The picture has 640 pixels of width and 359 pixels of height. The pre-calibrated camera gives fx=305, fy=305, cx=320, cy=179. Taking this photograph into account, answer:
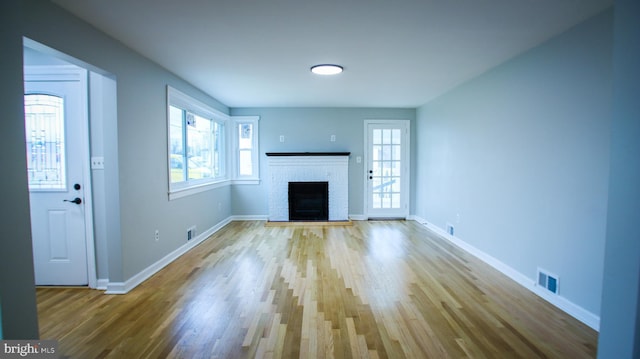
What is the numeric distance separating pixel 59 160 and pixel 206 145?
2356mm

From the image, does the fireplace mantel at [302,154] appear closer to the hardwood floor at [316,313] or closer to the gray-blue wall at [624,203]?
the hardwood floor at [316,313]

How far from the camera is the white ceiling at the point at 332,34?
84.6 inches

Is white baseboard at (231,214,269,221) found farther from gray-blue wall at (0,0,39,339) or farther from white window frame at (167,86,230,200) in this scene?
gray-blue wall at (0,0,39,339)

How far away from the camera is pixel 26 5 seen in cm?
194

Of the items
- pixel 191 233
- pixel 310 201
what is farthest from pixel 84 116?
pixel 310 201

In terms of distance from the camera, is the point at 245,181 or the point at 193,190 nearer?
the point at 193,190

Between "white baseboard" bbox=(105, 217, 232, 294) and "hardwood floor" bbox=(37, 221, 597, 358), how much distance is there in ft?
0.27

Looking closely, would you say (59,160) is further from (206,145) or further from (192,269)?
(206,145)

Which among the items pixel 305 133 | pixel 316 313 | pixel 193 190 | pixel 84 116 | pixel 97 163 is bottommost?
pixel 316 313

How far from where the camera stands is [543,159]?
285cm

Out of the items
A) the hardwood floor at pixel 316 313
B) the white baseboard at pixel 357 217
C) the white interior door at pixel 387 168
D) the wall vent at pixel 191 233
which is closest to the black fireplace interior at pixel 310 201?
the white baseboard at pixel 357 217

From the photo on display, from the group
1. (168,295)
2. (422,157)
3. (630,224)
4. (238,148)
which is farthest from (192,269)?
(422,157)

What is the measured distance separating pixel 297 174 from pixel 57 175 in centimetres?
381

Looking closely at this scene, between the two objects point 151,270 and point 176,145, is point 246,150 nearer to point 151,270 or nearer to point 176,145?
point 176,145
